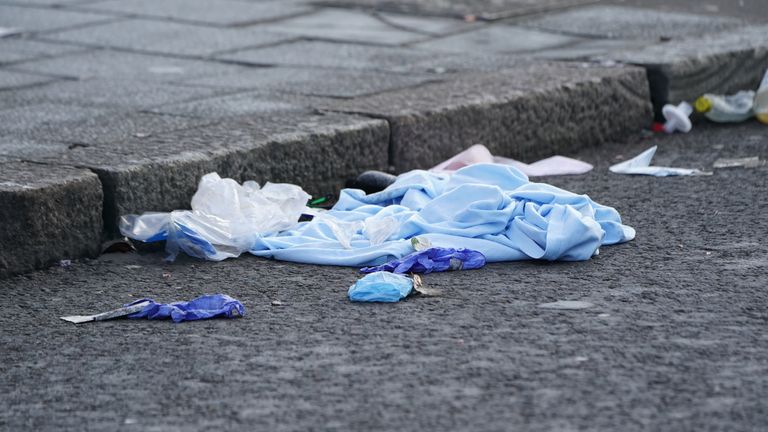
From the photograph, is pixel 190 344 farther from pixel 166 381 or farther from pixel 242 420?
pixel 242 420

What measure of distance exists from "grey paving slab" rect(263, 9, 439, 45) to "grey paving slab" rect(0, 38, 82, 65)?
3.42ft

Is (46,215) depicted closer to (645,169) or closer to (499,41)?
(645,169)

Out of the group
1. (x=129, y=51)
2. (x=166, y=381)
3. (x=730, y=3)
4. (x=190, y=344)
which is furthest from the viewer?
(x=730, y=3)

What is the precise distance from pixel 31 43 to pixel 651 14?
3046 mm

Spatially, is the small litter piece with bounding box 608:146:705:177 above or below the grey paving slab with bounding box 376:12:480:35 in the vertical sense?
below

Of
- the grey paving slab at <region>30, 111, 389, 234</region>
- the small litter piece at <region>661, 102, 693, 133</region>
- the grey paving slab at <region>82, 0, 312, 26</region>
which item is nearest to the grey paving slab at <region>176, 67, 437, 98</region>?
the grey paving slab at <region>30, 111, 389, 234</region>

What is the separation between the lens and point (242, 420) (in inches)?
82.1

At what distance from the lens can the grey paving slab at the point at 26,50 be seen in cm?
520

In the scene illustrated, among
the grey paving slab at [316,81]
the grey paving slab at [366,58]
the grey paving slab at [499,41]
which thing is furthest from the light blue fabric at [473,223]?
the grey paving slab at [499,41]

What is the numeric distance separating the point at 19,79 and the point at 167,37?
105 cm

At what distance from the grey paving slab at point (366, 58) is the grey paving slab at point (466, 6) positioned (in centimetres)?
102

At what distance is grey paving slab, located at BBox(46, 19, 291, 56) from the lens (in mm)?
5418

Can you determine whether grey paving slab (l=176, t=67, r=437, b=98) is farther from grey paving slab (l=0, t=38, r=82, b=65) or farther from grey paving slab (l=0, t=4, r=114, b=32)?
grey paving slab (l=0, t=4, r=114, b=32)

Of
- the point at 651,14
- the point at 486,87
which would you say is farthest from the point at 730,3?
the point at 486,87
